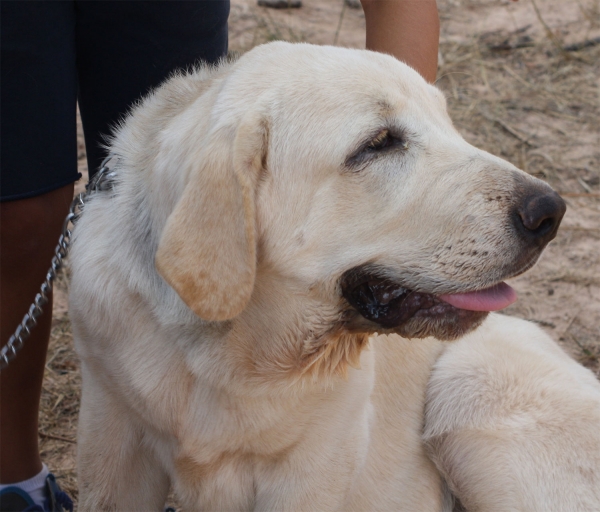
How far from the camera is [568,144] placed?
589 cm

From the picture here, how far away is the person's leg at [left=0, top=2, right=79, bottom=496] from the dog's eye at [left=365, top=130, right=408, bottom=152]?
1.12m

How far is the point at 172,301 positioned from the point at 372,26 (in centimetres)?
137

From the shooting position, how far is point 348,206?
2059 mm

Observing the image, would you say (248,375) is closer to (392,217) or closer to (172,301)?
(172,301)

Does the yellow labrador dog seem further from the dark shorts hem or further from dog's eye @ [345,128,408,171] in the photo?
the dark shorts hem

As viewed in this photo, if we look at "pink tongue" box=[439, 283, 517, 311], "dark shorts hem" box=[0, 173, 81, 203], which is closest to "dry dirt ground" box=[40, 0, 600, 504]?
"dark shorts hem" box=[0, 173, 81, 203]

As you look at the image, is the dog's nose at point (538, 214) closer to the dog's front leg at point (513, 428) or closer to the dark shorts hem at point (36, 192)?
the dog's front leg at point (513, 428)

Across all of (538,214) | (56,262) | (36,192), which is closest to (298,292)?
(538,214)

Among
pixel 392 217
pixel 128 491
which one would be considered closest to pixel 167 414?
pixel 128 491

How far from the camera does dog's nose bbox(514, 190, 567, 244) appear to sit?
6.50 ft

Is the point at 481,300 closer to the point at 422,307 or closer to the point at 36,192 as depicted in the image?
the point at 422,307

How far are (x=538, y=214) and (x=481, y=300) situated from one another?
30 cm

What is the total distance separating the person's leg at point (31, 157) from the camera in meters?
2.44

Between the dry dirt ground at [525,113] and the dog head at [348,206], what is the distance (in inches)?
70.2
